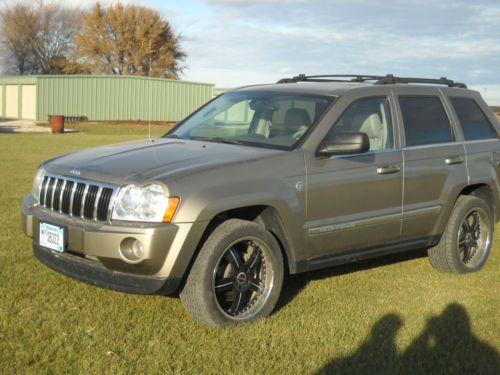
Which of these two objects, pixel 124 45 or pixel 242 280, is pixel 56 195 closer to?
pixel 242 280

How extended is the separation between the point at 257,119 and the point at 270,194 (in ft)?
3.89

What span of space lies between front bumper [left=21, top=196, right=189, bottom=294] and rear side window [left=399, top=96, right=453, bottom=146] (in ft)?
8.76

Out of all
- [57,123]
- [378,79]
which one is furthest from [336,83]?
[57,123]

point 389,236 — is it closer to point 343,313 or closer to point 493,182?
point 343,313

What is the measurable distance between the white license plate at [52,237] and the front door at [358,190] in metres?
1.79

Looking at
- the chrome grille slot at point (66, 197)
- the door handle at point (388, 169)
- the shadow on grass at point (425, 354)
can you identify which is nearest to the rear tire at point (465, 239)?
the door handle at point (388, 169)

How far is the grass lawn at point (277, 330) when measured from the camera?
414 cm

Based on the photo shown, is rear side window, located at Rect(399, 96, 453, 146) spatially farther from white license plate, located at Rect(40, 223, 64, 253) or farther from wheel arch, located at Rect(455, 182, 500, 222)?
white license plate, located at Rect(40, 223, 64, 253)

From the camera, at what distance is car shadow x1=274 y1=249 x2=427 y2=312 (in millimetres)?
5734

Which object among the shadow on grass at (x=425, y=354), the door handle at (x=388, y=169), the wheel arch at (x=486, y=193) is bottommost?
the shadow on grass at (x=425, y=354)

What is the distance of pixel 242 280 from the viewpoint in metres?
4.90

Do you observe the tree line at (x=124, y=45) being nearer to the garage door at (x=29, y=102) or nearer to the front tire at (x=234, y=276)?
the garage door at (x=29, y=102)

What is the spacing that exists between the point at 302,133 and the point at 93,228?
6.02ft

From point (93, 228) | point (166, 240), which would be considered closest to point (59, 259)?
point (93, 228)
